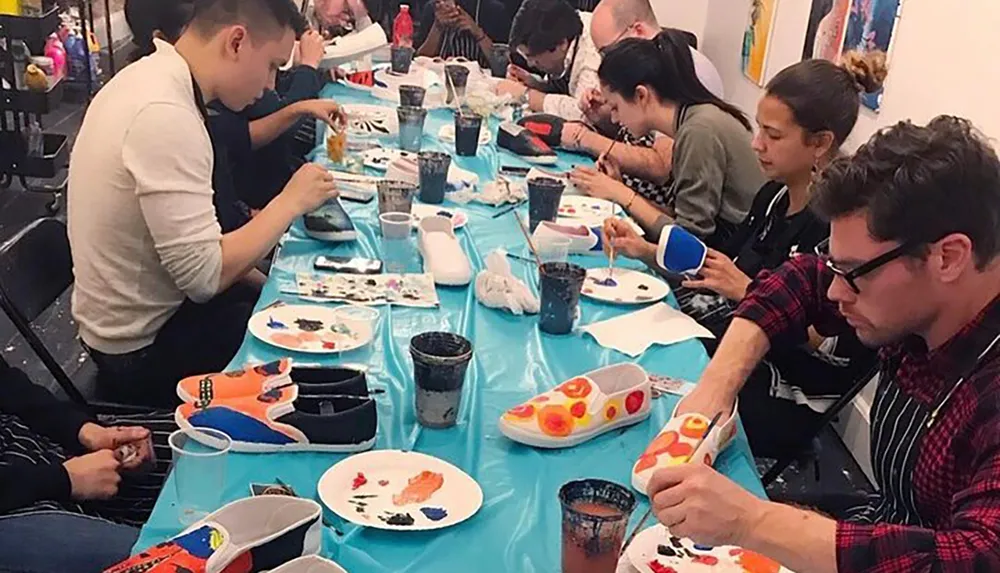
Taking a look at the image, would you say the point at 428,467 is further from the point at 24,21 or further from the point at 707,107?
the point at 24,21

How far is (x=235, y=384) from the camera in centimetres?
139

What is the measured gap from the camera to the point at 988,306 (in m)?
1.26

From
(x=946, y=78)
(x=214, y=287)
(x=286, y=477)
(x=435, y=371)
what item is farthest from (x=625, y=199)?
(x=286, y=477)

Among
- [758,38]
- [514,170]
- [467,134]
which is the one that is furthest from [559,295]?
[758,38]

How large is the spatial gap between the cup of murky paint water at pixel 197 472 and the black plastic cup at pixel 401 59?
2.96 m

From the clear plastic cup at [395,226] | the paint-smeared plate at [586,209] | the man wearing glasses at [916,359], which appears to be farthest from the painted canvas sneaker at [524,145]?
the man wearing glasses at [916,359]

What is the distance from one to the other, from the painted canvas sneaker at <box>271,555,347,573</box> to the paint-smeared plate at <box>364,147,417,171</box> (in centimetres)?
180

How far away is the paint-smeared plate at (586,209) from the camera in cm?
253

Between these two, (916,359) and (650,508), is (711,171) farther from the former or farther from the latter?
(650,508)

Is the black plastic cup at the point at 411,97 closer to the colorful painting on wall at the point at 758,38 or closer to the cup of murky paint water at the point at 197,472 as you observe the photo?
the colorful painting on wall at the point at 758,38

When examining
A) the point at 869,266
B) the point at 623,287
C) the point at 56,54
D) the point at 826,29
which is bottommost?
the point at 56,54

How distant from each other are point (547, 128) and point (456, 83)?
55 centimetres

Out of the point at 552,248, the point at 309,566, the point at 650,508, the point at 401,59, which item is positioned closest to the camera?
the point at 309,566

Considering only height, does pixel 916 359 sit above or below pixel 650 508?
above
